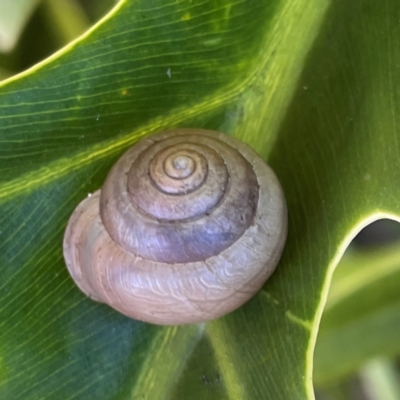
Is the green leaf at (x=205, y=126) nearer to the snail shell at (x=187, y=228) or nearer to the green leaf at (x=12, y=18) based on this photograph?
the snail shell at (x=187, y=228)

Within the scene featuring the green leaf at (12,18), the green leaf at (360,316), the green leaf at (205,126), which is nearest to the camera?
the green leaf at (205,126)

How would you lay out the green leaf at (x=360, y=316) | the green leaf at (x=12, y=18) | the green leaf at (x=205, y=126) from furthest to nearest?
the green leaf at (x=360, y=316), the green leaf at (x=12, y=18), the green leaf at (x=205, y=126)

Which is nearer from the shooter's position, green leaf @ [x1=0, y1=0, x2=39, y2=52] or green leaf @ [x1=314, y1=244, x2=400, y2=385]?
green leaf @ [x1=0, y1=0, x2=39, y2=52]

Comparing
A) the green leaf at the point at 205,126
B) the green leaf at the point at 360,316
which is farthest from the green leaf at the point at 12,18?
the green leaf at the point at 360,316

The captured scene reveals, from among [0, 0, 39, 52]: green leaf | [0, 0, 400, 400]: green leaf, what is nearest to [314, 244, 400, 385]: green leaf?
[0, 0, 400, 400]: green leaf

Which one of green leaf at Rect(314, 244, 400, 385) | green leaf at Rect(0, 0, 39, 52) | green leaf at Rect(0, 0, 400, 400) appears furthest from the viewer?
green leaf at Rect(314, 244, 400, 385)

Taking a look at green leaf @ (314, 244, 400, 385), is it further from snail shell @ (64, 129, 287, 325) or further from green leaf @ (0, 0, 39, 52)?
green leaf @ (0, 0, 39, 52)
